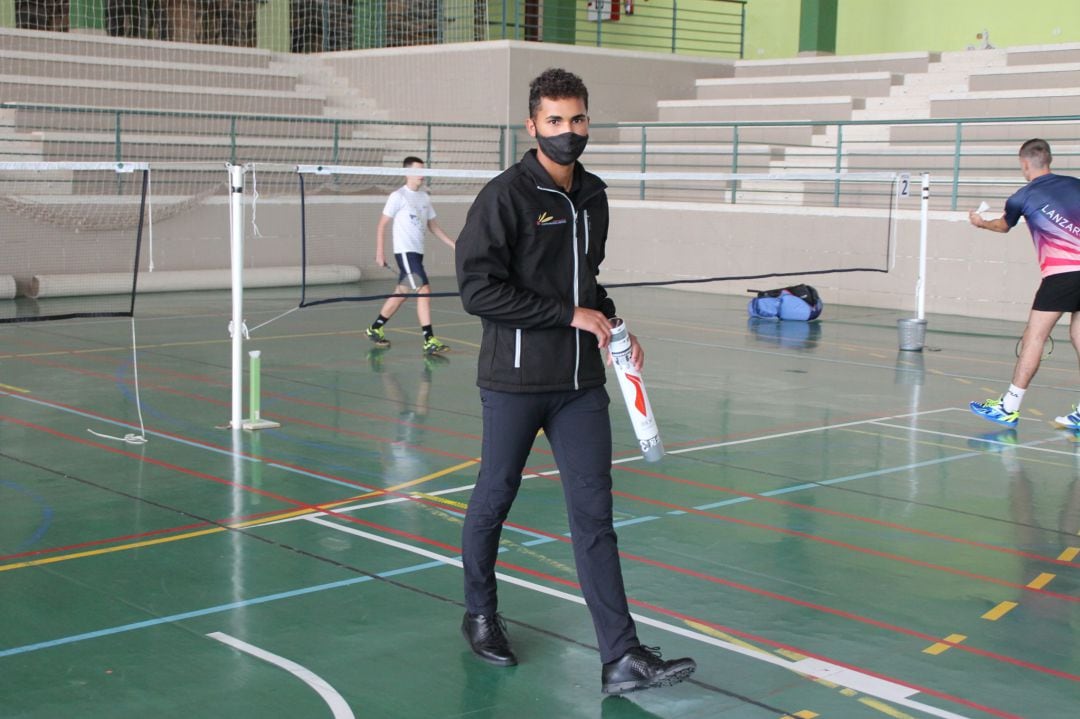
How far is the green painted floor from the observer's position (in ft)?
15.8

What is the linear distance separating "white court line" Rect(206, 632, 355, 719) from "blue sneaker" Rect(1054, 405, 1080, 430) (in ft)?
23.2

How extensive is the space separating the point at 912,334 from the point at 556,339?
10.5 meters

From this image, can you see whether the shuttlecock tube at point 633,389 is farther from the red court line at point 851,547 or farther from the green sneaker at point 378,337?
the green sneaker at point 378,337

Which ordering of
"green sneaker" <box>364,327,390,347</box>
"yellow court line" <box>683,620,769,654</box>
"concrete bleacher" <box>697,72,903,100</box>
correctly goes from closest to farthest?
"yellow court line" <box>683,620,769,654</box> < "green sneaker" <box>364,327,390,347</box> < "concrete bleacher" <box>697,72,903,100</box>

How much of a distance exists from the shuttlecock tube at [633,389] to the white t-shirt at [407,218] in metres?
9.10

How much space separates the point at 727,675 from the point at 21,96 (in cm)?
2098

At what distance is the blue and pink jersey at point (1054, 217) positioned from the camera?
9703mm

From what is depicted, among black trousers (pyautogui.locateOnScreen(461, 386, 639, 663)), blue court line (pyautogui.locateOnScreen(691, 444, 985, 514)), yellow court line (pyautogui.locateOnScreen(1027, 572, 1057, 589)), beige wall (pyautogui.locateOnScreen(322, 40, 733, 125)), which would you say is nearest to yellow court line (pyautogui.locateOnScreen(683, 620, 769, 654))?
black trousers (pyautogui.locateOnScreen(461, 386, 639, 663))

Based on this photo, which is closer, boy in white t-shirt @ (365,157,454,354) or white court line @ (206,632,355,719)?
white court line @ (206,632,355,719)

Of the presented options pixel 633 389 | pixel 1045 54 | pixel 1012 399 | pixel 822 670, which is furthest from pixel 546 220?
pixel 1045 54

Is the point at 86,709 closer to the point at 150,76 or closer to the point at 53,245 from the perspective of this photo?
the point at 53,245

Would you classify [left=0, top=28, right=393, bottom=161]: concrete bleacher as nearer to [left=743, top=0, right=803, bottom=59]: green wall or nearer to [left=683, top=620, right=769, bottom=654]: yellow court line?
[left=743, top=0, right=803, bottom=59]: green wall

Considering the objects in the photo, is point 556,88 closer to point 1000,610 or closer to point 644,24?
point 1000,610

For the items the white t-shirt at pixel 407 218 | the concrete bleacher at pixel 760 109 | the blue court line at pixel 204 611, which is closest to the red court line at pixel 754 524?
the blue court line at pixel 204 611
